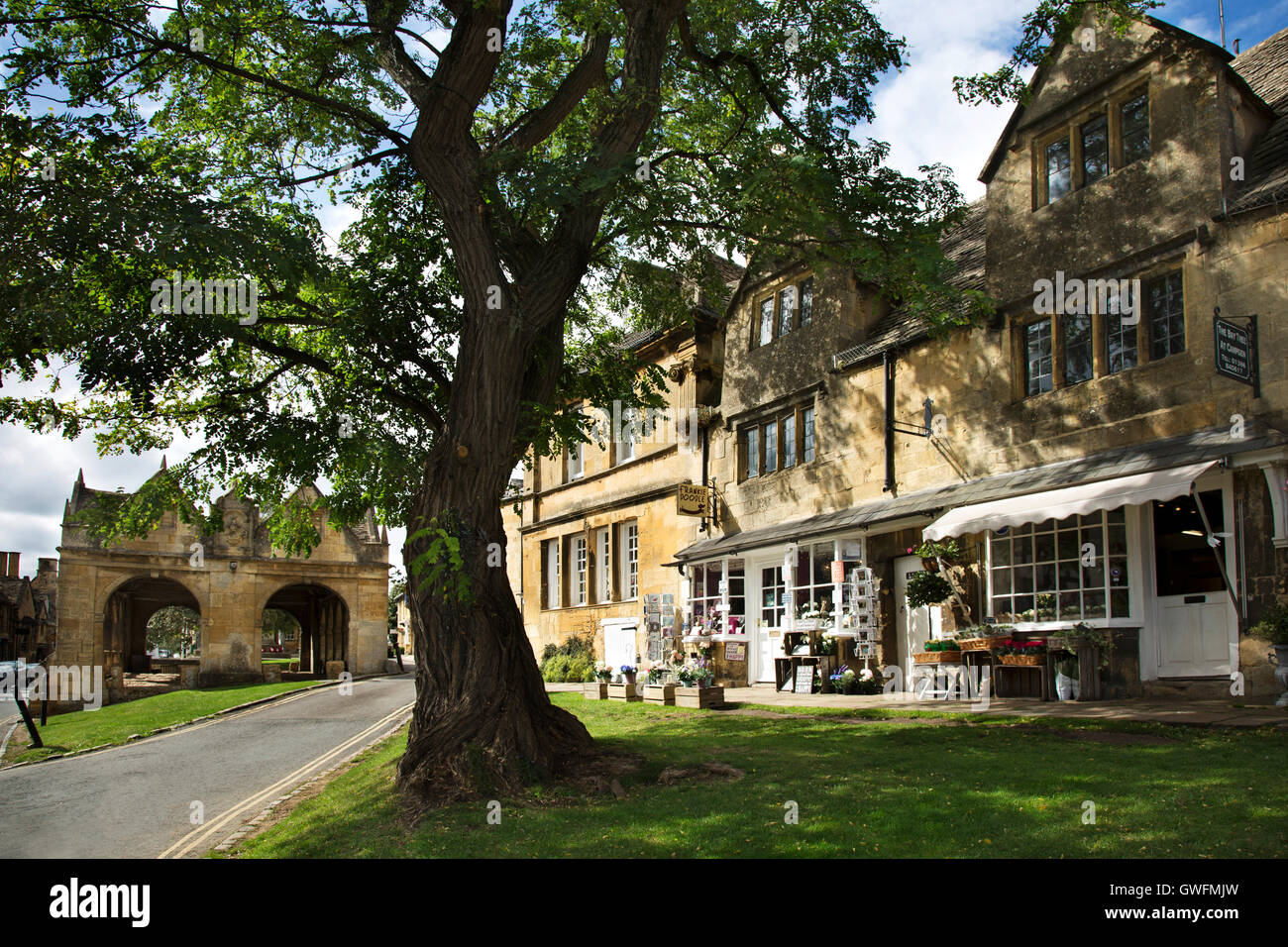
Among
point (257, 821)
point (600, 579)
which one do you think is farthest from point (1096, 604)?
point (600, 579)

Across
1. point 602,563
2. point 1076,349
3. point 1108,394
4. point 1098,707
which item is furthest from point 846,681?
point 602,563

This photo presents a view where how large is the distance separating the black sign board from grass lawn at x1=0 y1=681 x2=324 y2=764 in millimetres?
18727

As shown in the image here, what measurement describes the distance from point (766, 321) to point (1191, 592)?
10690 mm

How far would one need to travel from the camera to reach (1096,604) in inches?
503

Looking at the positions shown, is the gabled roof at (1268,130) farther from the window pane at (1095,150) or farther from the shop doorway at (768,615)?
the shop doorway at (768,615)

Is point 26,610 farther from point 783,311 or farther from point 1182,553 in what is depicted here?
point 1182,553

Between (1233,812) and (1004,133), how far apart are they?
39.0 feet

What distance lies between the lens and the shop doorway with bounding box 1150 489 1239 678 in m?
11.5

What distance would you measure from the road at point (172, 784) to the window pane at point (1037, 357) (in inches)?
468

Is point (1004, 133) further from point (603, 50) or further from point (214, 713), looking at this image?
point (214, 713)

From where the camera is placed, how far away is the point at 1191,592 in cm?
1220

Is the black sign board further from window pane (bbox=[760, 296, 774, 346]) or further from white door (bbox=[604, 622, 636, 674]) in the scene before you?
white door (bbox=[604, 622, 636, 674])
